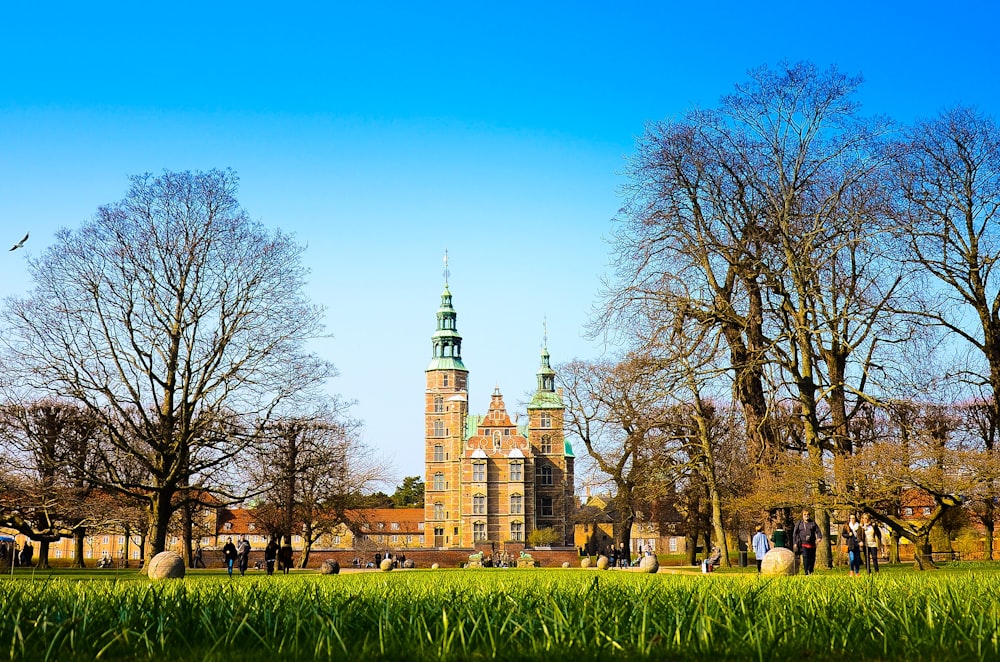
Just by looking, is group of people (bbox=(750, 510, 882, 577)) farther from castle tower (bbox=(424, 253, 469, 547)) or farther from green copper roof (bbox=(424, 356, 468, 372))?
green copper roof (bbox=(424, 356, 468, 372))

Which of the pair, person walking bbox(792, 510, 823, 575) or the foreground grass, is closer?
the foreground grass

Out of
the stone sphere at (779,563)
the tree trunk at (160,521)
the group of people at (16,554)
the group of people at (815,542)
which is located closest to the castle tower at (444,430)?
the group of people at (16,554)

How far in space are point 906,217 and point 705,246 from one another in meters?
5.35

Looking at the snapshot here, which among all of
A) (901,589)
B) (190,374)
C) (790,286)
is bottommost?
(901,589)

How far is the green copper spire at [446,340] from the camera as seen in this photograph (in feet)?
341

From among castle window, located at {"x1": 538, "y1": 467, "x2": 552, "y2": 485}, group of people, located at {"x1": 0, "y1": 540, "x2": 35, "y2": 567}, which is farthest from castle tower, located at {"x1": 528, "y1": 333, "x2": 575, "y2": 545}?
group of people, located at {"x1": 0, "y1": 540, "x2": 35, "y2": 567}

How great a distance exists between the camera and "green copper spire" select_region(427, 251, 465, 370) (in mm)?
104031

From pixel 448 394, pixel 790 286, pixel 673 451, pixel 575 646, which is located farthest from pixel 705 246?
pixel 448 394

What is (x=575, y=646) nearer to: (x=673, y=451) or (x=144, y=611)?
(x=144, y=611)

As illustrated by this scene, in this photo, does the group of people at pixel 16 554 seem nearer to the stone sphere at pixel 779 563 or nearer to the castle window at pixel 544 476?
the stone sphere at pixel 779 563

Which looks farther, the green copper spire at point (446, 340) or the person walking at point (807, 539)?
the green copper spire at point (446, 340)

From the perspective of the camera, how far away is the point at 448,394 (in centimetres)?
10319

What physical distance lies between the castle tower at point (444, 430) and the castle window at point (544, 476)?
8292 millimetres

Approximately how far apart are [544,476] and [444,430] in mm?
11296
